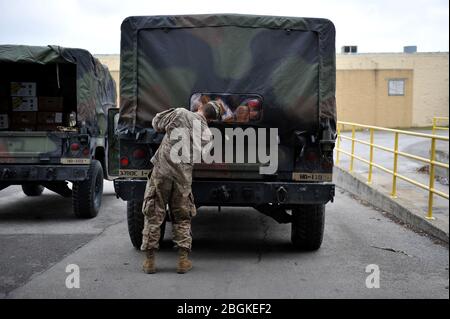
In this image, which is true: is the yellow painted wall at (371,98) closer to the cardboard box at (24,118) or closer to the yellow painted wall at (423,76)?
the yellow painted wall at (423,76)

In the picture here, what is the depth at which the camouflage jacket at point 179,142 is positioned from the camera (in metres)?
5.41

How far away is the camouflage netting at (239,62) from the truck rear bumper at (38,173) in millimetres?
2393

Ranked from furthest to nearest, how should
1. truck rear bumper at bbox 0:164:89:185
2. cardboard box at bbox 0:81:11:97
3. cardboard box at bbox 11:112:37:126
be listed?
cardboard box at bbox 11:112:37:126 → cardboard box at bbox 0:81:11:97 → truck rear bumper at bbox 0:164:89:185

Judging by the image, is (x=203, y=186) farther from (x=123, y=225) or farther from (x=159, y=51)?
(x=123, y=225)

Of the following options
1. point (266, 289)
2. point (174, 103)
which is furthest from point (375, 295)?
point (174, 103)

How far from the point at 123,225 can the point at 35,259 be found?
85.0 inches

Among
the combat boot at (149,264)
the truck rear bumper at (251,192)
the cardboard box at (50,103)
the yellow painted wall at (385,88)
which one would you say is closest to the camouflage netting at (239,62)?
the truck rear bumper at (251,192)

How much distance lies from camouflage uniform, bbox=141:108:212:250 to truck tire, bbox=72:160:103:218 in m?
3.19

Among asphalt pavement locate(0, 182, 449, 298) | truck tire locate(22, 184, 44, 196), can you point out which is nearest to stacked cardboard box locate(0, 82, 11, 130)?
truck tire locate(22, 184, 44, 196)

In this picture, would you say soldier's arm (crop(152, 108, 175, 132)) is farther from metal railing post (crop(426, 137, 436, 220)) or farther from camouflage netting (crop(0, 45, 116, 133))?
metal railing post (crop(426, 137, 436, 220))

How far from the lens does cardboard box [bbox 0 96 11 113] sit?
10.3 meters

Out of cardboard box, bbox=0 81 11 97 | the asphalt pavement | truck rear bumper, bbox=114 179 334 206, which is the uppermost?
cardboard box, bbox=0 81 11 97

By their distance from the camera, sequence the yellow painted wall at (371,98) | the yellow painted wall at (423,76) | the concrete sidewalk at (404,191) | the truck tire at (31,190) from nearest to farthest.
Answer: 1. the concrete sidewalk at (404,191)
2. the truck tire at (31,190)
3. the yellow painted wall at (371,98)
4. the yellow painted wall at (423,76)
